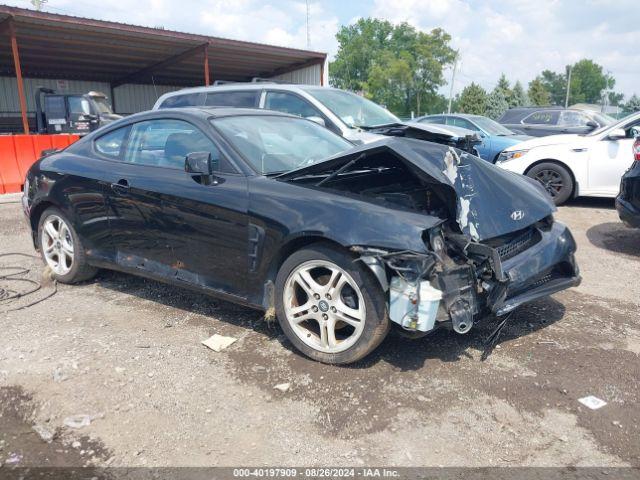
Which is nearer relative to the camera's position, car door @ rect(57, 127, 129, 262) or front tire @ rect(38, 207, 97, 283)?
car door @ rect(57, 127, 129, 262)

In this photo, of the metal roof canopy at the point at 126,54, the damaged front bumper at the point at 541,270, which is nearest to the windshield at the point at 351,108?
the damaged front bumper at the point at 541,270

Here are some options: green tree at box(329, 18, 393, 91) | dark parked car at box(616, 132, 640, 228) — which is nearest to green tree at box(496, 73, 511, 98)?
green tree at box(329, 18, 393, 91)

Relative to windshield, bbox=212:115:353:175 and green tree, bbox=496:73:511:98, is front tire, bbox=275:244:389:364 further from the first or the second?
green tree, bbox=496:73:511:98

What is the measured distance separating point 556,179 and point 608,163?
770 mm

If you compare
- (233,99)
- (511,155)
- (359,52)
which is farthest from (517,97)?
(233,99)

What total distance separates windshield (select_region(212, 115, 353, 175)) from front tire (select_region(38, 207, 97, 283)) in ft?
6.08

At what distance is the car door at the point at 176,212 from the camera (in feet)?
11.8

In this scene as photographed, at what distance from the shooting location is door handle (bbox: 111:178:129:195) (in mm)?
4129

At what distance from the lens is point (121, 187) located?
4164mm

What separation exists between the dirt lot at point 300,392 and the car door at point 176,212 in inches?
17.9

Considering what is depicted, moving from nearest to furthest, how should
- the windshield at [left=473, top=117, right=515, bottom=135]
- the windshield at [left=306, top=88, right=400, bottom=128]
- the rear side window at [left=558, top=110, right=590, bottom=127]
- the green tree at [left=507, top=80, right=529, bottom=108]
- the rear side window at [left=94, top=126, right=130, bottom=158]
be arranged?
1. the rear side window at [left=94, top=126, right=130, bottom=158]
2. the windshield at [left=306, top=88, right=400, bottom=128]
3. the windshield at [left=473, top=117, right=515, bottom=135]
4. the rear side window at [left=558, top=110, right=590, bottom=127]
5. the green tree at [left=507, top=80, right=529, bottom=108]

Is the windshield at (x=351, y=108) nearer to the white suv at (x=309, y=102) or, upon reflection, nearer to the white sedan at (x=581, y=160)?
the white suv at (x=309, y=102)

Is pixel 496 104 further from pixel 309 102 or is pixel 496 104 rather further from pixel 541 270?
pixel 541 270

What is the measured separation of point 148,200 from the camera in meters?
3.98
